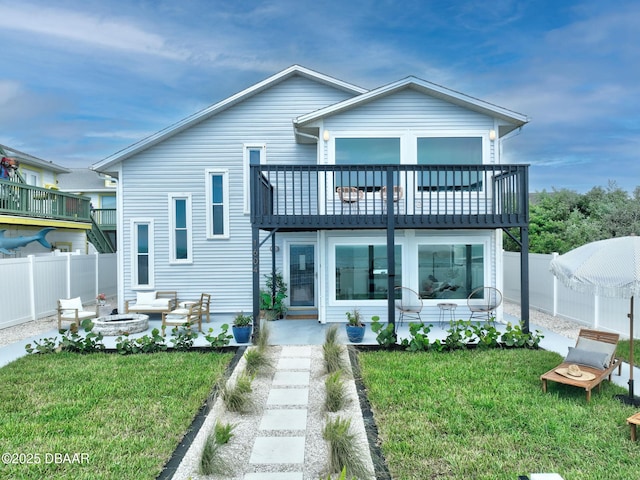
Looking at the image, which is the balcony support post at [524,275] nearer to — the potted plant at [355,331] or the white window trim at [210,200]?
the potted plant at [355,331]

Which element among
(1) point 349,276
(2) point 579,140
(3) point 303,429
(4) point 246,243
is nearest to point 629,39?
(2) point 579,140

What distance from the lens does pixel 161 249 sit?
1123cm

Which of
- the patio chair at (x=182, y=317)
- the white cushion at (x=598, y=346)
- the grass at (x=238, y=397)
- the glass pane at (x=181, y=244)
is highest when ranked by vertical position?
the glass pane at (x=181, y=244)

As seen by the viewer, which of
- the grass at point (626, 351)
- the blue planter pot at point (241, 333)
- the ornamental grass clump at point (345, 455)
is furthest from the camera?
the blue planter pot at point (241, 333)

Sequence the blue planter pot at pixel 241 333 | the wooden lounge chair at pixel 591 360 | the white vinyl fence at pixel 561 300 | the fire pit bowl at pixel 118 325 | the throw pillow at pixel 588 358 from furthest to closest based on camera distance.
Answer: the fire pit bowl at pixel 118 325
the white vinyl fence at pixel 561 300
the blue planter pot at pixel 241 333
the throw pillow at pixel 588 358
the wooden lounge chair at pixel 591 360

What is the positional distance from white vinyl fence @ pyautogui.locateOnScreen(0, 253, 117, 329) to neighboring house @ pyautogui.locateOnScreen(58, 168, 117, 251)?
8.69 m

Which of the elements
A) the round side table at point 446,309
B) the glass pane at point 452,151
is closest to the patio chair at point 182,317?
the round side table at point 446,309

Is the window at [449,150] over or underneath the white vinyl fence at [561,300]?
over

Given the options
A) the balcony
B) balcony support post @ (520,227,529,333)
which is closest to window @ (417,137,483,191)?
the balcony

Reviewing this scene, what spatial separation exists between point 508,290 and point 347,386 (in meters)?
9.66

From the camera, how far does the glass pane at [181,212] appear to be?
11.3m

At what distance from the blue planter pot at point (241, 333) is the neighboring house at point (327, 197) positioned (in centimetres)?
41

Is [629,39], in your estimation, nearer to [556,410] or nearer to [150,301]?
[556,410]

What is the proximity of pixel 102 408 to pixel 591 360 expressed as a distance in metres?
6.60
